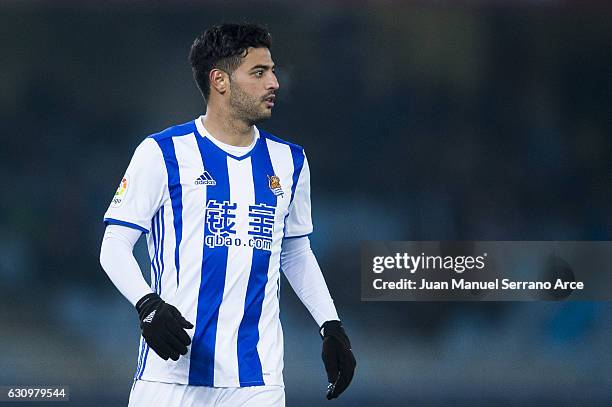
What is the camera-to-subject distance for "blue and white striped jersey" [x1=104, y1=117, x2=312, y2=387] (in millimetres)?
2809

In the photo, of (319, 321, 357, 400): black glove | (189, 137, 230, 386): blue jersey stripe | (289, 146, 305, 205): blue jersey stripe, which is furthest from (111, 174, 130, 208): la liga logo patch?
(319, 321, 357, 400): black glove

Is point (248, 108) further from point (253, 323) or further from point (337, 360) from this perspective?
point (337, 360)

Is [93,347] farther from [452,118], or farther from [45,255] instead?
[452,118]

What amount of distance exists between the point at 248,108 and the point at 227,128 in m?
0.08

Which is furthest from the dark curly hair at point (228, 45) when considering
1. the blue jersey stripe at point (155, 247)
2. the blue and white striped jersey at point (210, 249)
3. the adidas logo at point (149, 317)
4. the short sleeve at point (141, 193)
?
the adidas logo at point (149, 317)

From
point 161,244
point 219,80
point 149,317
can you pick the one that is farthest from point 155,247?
point 219,80

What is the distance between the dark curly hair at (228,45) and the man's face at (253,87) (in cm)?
2

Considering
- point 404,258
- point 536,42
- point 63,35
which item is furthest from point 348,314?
point 63,35

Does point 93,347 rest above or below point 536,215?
below

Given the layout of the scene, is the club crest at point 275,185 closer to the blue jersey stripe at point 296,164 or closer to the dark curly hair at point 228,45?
the blue jersey stripe at point 296,164

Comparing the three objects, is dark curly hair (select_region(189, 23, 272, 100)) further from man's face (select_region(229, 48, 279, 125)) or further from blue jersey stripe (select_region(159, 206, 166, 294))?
blue jersey stripe (select_region(159, 206, 166, 294))

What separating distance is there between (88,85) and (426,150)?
64.0 inches

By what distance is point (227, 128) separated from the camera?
3010 mm

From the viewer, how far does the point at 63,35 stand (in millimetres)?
5152
